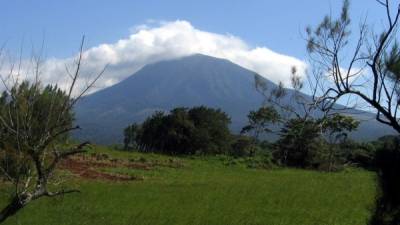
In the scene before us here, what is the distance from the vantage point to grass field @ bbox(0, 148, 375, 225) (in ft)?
Result: 50.1

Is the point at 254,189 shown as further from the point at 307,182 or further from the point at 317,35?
the point at 317,35

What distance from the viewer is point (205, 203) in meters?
18.9

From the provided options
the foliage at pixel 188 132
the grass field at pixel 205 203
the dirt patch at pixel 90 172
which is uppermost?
the foliage at pixel 188 132

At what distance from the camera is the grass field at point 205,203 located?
15.3 m

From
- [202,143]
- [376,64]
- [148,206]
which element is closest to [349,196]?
[148,206]

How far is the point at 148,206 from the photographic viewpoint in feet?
58.9

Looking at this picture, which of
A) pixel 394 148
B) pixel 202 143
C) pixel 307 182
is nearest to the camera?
pixel 394 148

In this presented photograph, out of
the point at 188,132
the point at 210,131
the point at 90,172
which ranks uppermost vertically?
the point at 210,131

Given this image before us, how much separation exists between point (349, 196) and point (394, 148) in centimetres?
1438

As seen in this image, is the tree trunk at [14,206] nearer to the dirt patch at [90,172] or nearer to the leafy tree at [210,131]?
the dirt patch at [90,172]

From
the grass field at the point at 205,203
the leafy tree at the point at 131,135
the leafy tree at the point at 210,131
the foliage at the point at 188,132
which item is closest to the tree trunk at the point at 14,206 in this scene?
the grass field at the point at 205,203

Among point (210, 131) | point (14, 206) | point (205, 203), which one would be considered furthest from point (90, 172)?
point (210, 131)

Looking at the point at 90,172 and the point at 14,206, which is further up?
the point at 90,172

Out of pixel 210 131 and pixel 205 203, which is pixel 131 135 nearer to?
pixel 210 131
